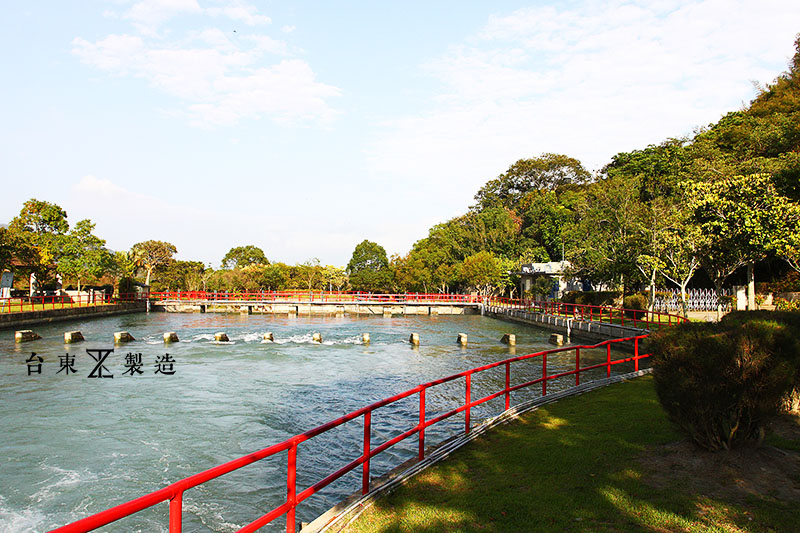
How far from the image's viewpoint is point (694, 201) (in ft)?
67.5

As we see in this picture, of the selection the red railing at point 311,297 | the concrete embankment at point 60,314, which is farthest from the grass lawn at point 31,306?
the red railing at point 311,297

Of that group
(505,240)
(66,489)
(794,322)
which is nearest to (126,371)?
(66,489)

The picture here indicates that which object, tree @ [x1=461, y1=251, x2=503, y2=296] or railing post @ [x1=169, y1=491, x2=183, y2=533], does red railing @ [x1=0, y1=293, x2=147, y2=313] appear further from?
railing post @ [x1=169, y1=491, x2=183, y2=533]

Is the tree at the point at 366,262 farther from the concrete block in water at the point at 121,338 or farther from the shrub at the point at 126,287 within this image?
the concrete block in water at the point at 121,338

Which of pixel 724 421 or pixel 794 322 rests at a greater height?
pixel 794 322

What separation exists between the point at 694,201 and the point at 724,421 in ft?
56.3

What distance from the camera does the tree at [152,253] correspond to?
72.4 meters

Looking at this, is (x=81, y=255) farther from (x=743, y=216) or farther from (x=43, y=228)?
(x=743, y=216)

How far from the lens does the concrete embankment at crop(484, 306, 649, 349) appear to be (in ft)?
79.3

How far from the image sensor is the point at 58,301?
43.2m

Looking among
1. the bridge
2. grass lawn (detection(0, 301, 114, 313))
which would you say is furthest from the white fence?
grass lawn (detection(0, 301, 114, 313))

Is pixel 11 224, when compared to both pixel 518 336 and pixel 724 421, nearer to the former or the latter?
pixel 518 336

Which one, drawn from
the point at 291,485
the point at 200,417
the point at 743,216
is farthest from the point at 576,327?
the point at 291,485

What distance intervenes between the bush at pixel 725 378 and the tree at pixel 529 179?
75437mm
